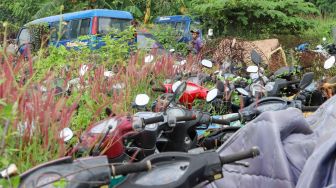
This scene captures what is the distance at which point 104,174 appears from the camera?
1297 mm

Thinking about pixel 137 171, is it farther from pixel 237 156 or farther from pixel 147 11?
pixel 147 11

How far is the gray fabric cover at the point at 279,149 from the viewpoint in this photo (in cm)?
166

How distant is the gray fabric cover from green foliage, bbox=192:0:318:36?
1441cm

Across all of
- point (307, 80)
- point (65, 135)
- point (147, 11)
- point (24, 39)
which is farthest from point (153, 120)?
point (147, 11)

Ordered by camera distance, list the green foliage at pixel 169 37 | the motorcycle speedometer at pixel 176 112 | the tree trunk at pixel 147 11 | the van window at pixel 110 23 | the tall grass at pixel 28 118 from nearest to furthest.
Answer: the tall grass at pixel 28 118, the motorcycle speedometer at pixel 176 112, the green foliage at pixel 169 37, the van window at pixel 110 23, the tree trunk at pixel 147 11

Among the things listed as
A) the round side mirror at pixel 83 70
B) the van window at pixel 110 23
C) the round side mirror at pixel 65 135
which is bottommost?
the van window at pixel 110 23

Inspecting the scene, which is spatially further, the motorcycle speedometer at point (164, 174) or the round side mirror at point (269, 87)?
the round side mirror at point (269, 87)

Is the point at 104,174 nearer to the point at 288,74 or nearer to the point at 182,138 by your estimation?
the point at 182,138

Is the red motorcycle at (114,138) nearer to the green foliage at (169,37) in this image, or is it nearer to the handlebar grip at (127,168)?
the handlebar grip at (127,168)

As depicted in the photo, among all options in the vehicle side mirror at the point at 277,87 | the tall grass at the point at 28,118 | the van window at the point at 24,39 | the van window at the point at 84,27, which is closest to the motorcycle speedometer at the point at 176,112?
the tall grass at the point at 28,118

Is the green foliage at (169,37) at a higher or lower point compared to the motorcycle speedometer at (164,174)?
lower

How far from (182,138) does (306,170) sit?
4.00ft

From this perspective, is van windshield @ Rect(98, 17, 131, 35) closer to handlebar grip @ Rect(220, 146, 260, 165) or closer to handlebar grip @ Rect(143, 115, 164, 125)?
handlebar grip @ Rect(143, 115, 164, 125)

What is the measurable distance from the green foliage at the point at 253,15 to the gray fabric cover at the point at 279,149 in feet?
47.3
